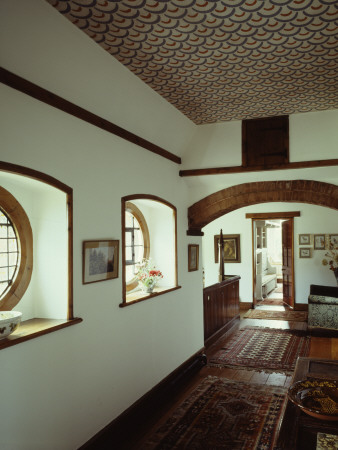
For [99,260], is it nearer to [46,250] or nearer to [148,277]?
[46,250]

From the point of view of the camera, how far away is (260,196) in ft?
18.1

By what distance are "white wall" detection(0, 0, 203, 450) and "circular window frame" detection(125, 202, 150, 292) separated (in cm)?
50

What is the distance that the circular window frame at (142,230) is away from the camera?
17.3 feet

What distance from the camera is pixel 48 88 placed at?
3033 mm

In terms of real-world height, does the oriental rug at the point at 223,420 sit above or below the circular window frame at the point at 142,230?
below

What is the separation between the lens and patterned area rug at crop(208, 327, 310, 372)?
20.2 ft

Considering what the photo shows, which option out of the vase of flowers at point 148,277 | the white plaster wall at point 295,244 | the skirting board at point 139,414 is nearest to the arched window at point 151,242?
the vase of flowers at point 148,277

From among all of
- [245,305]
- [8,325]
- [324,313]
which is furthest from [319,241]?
[8,325]

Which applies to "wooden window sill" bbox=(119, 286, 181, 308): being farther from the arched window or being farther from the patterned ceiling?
the patterned ceiling

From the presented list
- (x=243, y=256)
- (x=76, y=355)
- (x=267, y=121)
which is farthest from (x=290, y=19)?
(x=243, y=256)

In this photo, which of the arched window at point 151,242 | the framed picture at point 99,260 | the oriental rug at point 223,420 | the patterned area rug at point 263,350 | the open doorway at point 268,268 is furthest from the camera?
the open doorway at point 268,268

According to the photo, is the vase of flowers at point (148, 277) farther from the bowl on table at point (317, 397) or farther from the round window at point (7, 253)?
the bowl on table at point (317, 397)

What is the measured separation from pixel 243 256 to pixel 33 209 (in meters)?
8.11

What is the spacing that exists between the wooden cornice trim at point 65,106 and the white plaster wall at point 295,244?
20.9ft
